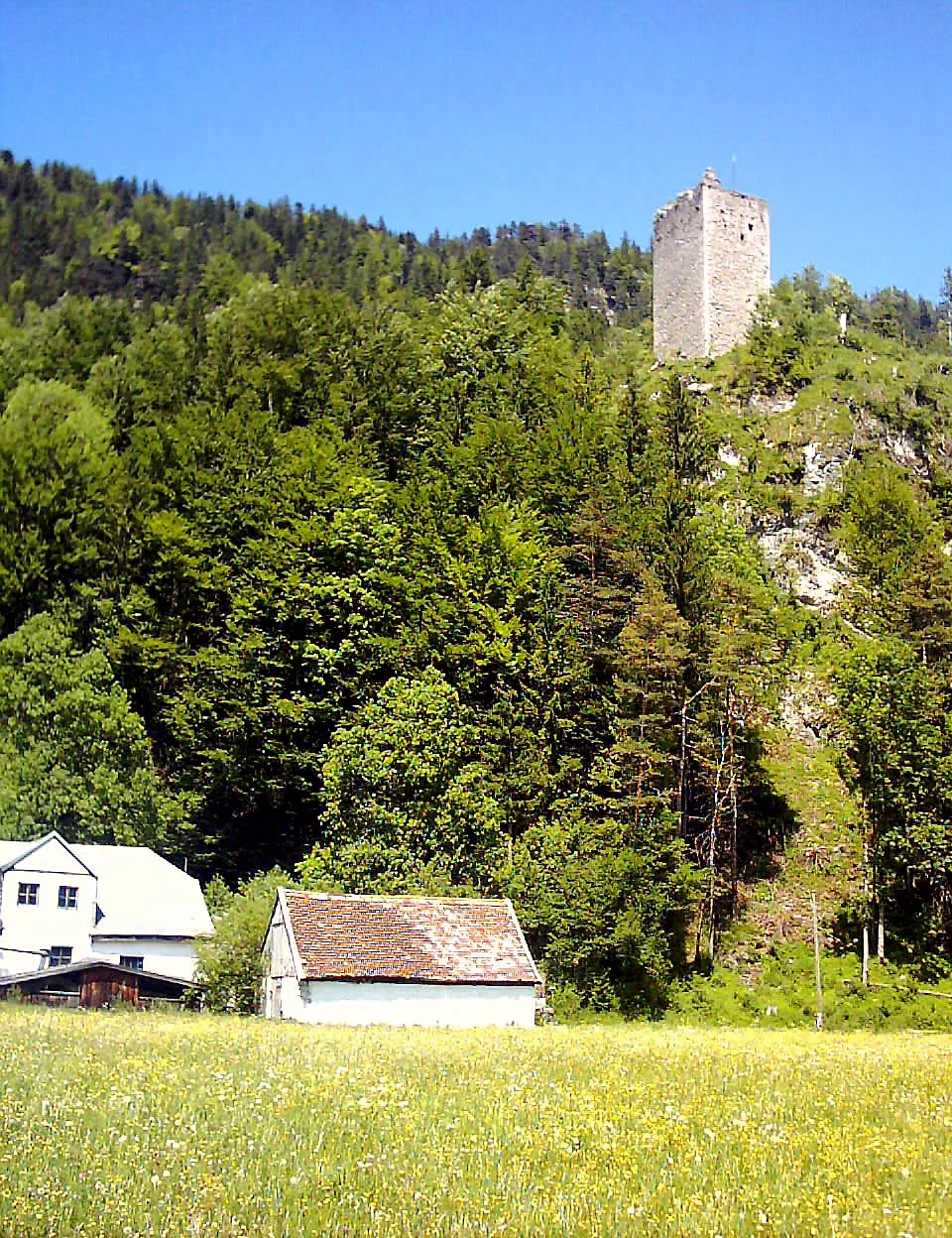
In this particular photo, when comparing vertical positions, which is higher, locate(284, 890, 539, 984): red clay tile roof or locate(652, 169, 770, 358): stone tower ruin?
locate(652, 169, 770, 358): stone tower ruin

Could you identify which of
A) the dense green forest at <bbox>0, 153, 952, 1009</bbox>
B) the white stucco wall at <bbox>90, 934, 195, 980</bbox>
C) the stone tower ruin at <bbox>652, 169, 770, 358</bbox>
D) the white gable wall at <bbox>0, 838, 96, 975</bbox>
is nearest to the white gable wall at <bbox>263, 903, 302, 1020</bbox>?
the dense green forest at <bbox>0, 153, 952, 1009</bbox>

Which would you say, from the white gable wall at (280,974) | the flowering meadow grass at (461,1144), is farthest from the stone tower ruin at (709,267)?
the flowering meadow grass at (461,1144)

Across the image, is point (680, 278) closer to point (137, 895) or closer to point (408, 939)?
point (137, 895)

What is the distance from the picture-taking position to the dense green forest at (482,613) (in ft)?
139

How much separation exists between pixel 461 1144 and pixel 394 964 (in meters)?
22.6

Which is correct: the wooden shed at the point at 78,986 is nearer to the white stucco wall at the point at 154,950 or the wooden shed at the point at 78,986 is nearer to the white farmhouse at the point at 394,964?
the white farmhouse at the point at 394,964

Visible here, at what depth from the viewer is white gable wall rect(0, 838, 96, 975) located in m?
44.2

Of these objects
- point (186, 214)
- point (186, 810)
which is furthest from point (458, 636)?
point (186, 214)

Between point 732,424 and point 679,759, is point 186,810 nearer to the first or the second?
point 679,759

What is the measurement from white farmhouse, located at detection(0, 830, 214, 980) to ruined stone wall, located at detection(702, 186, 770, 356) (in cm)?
4959

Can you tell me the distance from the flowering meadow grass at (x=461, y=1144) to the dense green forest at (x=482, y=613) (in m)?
22.5

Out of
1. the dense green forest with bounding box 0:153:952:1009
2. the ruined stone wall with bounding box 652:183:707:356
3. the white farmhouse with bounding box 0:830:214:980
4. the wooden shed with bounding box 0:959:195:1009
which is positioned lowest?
the wooden shed with bounding box 0:959:195:1009

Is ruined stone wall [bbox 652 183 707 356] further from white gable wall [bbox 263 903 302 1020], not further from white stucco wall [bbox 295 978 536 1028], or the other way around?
white stucco wall [bbox 295 978 536 1028]

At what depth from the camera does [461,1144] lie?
12.1m
